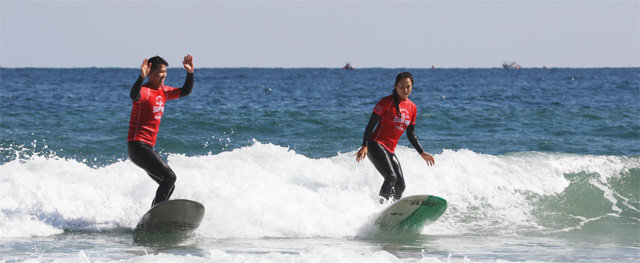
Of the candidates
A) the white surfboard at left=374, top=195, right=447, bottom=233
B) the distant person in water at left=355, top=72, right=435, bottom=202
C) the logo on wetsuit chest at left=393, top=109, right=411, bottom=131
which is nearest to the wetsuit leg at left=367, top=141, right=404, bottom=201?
the distant person in water at left=355, top=72, right=435, bottom=202

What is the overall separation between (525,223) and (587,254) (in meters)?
2.15

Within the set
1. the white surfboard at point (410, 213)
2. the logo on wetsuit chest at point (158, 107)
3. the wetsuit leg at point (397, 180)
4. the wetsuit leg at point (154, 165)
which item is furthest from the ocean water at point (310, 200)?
the logo on wetsuit chest at point (158, 107)

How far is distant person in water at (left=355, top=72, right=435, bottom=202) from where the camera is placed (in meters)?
7.62

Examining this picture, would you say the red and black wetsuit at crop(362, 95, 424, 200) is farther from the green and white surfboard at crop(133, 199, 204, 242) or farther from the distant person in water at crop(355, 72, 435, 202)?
the green and white surfboard at crop(133, 199, 204, 242)

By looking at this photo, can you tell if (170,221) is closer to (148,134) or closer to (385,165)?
(148,134)

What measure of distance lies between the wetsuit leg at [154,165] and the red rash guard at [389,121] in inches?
97.3

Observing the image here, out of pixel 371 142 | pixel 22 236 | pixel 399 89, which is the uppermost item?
pixel 399 89

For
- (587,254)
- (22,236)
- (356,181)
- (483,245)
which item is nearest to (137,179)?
(22,236)

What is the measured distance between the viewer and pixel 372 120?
7.61 m

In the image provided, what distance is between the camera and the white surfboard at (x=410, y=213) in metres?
7.65

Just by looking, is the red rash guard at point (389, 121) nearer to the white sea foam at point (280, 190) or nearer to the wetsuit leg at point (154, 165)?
the white sea foam at point (280, 190)

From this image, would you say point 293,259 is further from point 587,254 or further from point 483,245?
point 587,254

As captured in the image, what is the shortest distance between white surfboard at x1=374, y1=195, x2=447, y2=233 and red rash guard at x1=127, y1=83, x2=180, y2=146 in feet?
9.47
